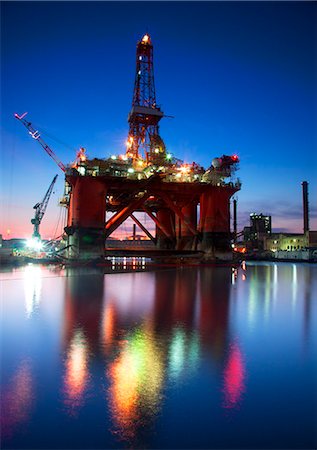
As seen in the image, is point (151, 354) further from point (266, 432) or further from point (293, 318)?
point (293, 318)

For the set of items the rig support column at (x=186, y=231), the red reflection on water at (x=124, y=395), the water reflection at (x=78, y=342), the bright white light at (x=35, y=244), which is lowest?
the water reflection at (x=78, y=342)

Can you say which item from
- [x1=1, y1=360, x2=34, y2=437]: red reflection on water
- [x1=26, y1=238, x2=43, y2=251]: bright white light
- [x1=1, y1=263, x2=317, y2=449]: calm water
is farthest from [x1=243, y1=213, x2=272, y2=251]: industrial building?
[x1=1, y1=360, x2=34, y2=437]: red reflection on water

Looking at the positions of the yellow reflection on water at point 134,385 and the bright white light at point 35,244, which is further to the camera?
the bright white light at point 35,244

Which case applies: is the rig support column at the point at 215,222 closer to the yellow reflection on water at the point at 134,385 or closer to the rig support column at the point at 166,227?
the rig support column at the point at 166,227

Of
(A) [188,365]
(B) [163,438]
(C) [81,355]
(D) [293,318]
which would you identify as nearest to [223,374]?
(A) [188,365]

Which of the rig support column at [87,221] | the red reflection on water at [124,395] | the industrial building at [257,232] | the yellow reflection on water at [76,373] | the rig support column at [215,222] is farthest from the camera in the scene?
the industrial building at [257,232]

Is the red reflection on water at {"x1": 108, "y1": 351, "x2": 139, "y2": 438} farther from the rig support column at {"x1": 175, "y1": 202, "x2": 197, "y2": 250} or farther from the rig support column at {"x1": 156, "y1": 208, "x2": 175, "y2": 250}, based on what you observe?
the rig support column at {"x1": 156, "y1": 208, "x2": 175, "y2": 250}

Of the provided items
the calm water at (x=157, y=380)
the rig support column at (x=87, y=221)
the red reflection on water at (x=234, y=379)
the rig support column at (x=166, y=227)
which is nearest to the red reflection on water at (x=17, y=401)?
the calm water at (x=157, y=380)
